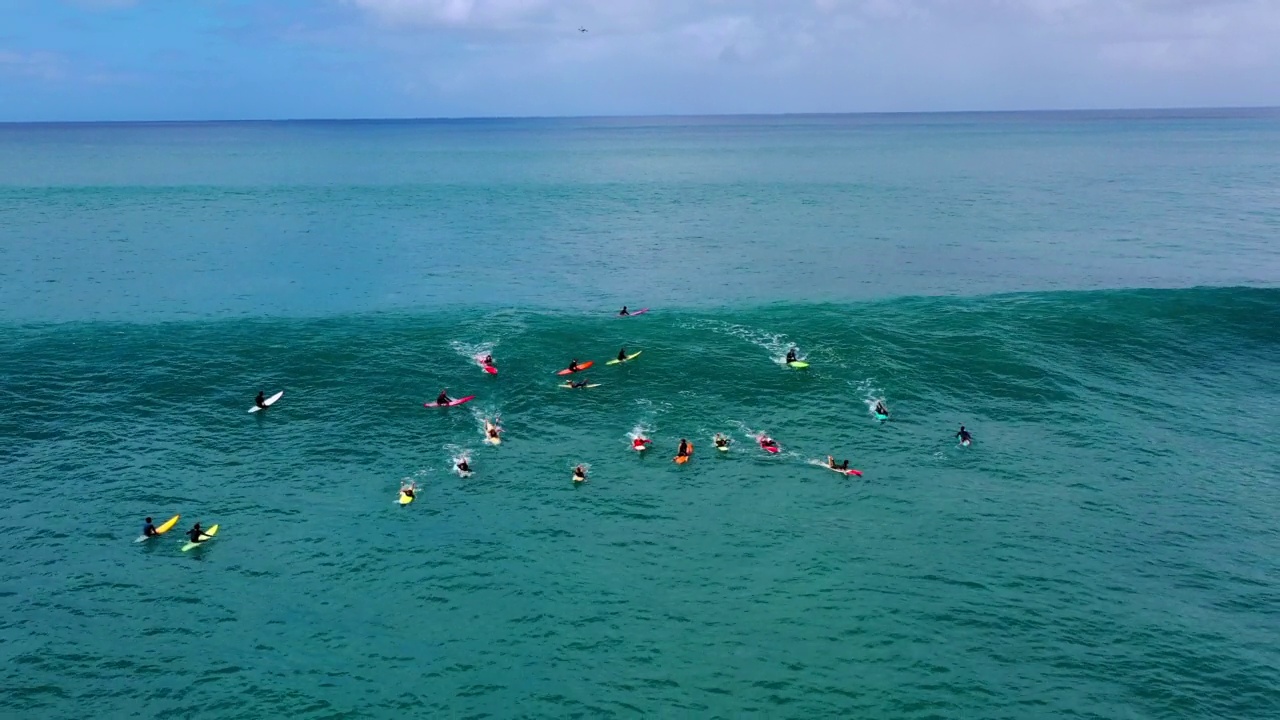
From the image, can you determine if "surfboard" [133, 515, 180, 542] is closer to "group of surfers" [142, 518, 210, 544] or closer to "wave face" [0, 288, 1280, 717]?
"group of surfers" [142, 518, 210, 544]

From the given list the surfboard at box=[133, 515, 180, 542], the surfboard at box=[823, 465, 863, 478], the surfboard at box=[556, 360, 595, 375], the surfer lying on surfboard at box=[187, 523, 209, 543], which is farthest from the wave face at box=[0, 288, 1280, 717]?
the surfer lying on surfboard at box=[187, 523, 209, 543]

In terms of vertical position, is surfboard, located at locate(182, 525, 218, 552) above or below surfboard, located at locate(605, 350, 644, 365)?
below

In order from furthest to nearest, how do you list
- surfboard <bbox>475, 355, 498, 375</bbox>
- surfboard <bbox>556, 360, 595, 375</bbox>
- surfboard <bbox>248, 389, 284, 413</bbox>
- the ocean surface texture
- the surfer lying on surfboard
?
1. surfboard <bbox>475, 355, 498, 375</bbox>
2. surfboard <bbox>556, 360, 595, 375</bbox>
3. surfboard <bbox>248, 389, 284, 413</bbox>
4. the surfer lying on surfboard
5. the ocean surface texture

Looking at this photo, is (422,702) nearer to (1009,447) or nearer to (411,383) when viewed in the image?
(411,383)

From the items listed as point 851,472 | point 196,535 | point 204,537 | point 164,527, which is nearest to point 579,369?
point 851,472

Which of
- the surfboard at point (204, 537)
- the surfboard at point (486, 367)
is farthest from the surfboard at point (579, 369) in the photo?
the surfboard at point (204, 537)

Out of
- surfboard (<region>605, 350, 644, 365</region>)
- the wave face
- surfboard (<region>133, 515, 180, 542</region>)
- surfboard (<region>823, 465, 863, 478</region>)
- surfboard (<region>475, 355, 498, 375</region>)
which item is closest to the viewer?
the wave face

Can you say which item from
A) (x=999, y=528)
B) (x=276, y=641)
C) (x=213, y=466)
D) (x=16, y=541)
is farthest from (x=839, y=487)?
(x=16, y=541)

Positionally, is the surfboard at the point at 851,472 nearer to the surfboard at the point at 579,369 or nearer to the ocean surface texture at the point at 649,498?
the ocean surface texture at the point at 649,498

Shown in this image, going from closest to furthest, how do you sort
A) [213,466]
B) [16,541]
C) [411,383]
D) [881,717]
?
[881,717]
[16,541]
[213,466]
[411,383]
